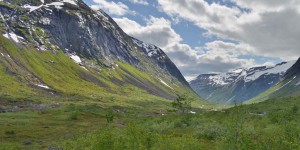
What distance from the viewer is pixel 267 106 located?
156 metres

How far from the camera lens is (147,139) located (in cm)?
5522

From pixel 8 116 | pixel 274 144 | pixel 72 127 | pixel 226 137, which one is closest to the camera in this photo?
pixel 274 144

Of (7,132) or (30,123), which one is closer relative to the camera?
(7,132)

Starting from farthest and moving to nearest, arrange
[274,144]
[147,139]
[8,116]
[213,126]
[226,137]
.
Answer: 1. [8,116]
2. [213,126]
3. [147,139]
4. [226,137]
5. [274,144]

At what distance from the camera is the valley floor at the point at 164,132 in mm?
41969

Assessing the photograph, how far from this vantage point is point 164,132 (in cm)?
10950

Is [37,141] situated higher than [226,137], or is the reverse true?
[226,137]

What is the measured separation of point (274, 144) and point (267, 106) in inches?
4876

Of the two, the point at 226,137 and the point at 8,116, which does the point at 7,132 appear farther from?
the point at 226,137

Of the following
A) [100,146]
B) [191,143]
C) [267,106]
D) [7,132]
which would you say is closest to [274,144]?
[191,143]

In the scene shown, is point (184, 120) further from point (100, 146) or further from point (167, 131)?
point (100, 146)

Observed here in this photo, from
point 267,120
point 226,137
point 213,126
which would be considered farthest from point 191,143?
point 267,120

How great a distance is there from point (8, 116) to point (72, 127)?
40439mm

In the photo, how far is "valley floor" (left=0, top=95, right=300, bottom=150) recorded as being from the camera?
42.0 meters
